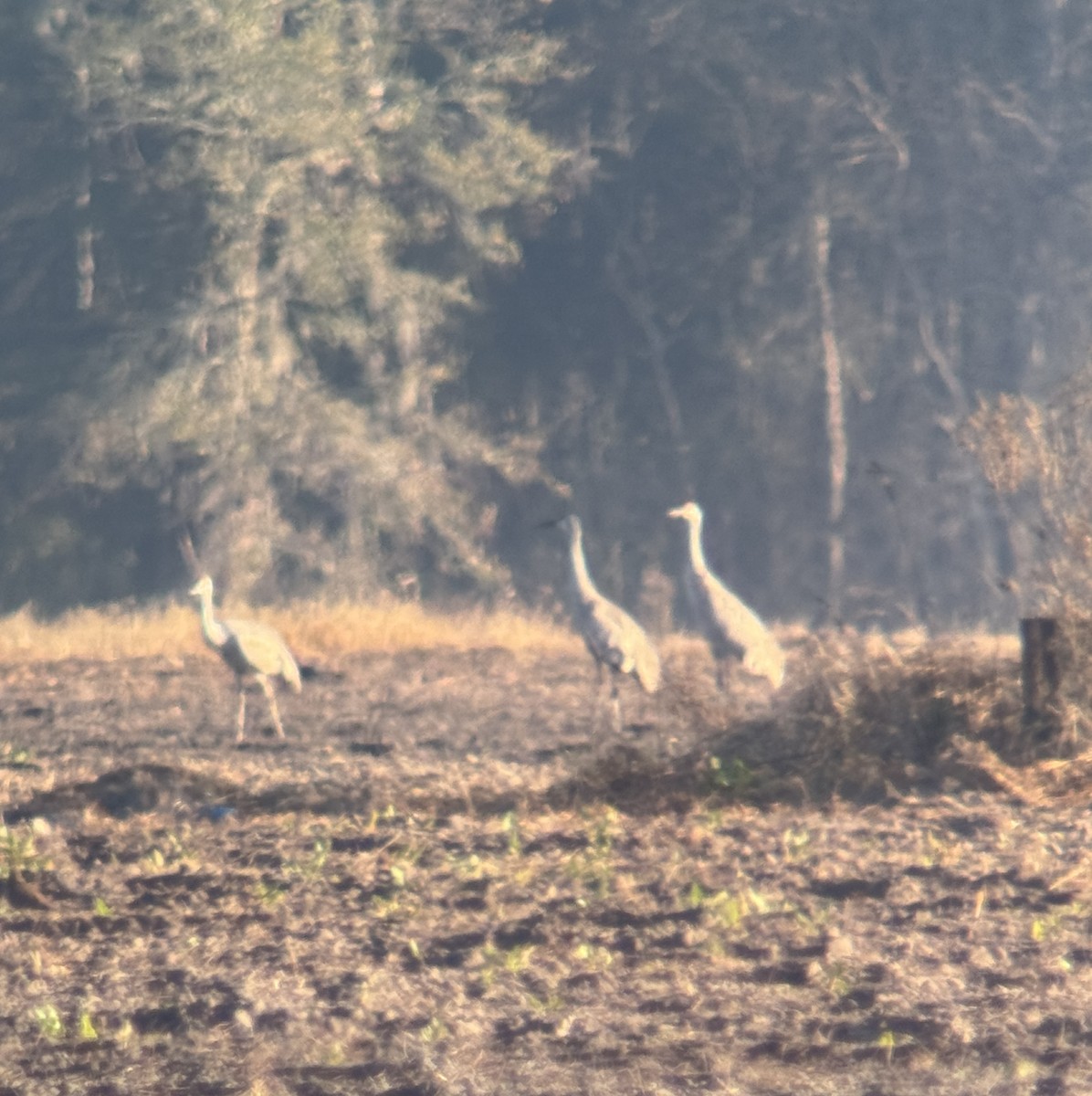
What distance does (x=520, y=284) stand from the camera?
29328mm

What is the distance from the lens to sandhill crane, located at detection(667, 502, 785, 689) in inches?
441

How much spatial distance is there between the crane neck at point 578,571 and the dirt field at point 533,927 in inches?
78.0

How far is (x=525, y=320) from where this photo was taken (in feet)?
96.8

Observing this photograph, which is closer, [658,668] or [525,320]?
[658,668]

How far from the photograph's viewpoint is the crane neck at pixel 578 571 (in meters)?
12.0

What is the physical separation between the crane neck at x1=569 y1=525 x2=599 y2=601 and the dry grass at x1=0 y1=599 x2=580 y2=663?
2166 mm

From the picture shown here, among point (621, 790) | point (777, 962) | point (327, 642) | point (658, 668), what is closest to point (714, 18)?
point (327, 642)

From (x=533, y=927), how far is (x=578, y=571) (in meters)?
6.36

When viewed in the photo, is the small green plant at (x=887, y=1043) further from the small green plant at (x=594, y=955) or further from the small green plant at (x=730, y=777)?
the small green plant at (x=730, y=777)

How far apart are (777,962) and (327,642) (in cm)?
970

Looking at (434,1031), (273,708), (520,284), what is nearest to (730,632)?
(273,708)

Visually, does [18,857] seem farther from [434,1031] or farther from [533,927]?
[434,1031]

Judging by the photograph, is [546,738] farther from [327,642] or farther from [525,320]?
[525,320]

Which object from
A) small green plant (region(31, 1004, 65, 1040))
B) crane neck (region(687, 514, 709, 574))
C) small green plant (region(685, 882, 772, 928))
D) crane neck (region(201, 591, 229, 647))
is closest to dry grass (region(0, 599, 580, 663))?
crane neck (region(201, 591, 229, 647))
